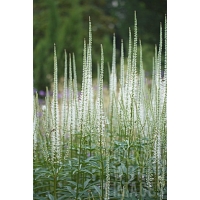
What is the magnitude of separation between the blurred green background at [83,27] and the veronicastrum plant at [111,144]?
0.70 ft

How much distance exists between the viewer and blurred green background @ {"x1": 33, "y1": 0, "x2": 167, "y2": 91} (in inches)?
126

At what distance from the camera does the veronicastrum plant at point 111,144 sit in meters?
2.86

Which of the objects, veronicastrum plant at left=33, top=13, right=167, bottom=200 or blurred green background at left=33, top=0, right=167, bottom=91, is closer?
veronicastrum plant at left=33, top=13, right=167, bottom=200

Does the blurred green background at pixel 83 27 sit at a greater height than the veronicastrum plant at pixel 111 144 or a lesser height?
greater

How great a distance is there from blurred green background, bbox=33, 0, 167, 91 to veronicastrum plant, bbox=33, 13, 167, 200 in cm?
21

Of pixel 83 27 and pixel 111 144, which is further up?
pixel 83 27

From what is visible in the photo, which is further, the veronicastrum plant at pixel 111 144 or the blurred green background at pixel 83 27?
the blurred green background at pixel 83 27

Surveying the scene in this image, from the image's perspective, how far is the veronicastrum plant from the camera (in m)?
2.86

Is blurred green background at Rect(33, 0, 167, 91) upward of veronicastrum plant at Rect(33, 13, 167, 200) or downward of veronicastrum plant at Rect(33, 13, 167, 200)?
upward

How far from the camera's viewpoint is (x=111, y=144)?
2.96 meters

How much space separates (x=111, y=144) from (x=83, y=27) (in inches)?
58.2

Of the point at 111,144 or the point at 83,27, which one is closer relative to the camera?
the point at 111,144
